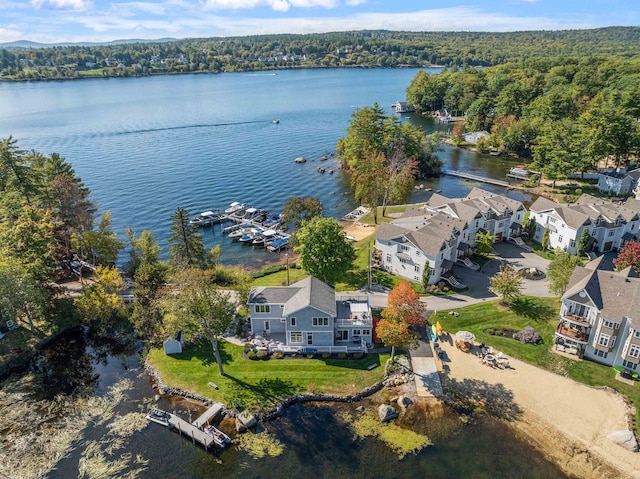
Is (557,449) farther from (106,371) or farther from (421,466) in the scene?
(106,371)

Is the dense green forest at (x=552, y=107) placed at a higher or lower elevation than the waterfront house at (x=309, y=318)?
higher

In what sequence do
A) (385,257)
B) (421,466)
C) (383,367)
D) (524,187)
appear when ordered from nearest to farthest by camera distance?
1. (421,466)
2. (383,367)
3. (385,257)
4. (524,187)

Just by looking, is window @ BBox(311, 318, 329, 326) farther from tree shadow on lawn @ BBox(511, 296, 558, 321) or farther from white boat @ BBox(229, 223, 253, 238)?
white boat @ BBox(229, 223, 253, 238)

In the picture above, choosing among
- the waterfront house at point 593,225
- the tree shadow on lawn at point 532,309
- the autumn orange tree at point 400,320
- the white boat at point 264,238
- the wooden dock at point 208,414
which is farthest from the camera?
the white boat at point 264,238

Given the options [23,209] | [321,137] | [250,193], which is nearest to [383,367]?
[23,209]

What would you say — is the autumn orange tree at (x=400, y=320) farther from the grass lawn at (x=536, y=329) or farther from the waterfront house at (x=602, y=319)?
the waterfront house at (x=602, y=319)

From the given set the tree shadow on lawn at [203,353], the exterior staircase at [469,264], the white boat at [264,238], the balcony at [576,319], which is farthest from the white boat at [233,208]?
the balcony at [576,319]

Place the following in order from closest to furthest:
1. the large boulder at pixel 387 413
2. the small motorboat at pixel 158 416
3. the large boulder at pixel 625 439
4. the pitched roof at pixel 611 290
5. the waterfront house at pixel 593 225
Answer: the large boulder at pixel 625 439, the large boulder at pixel 387 413, the small motorboat at pixel 158 416, the pitched roof at pixel 611 290, the waterfront house at pixel 593 225
